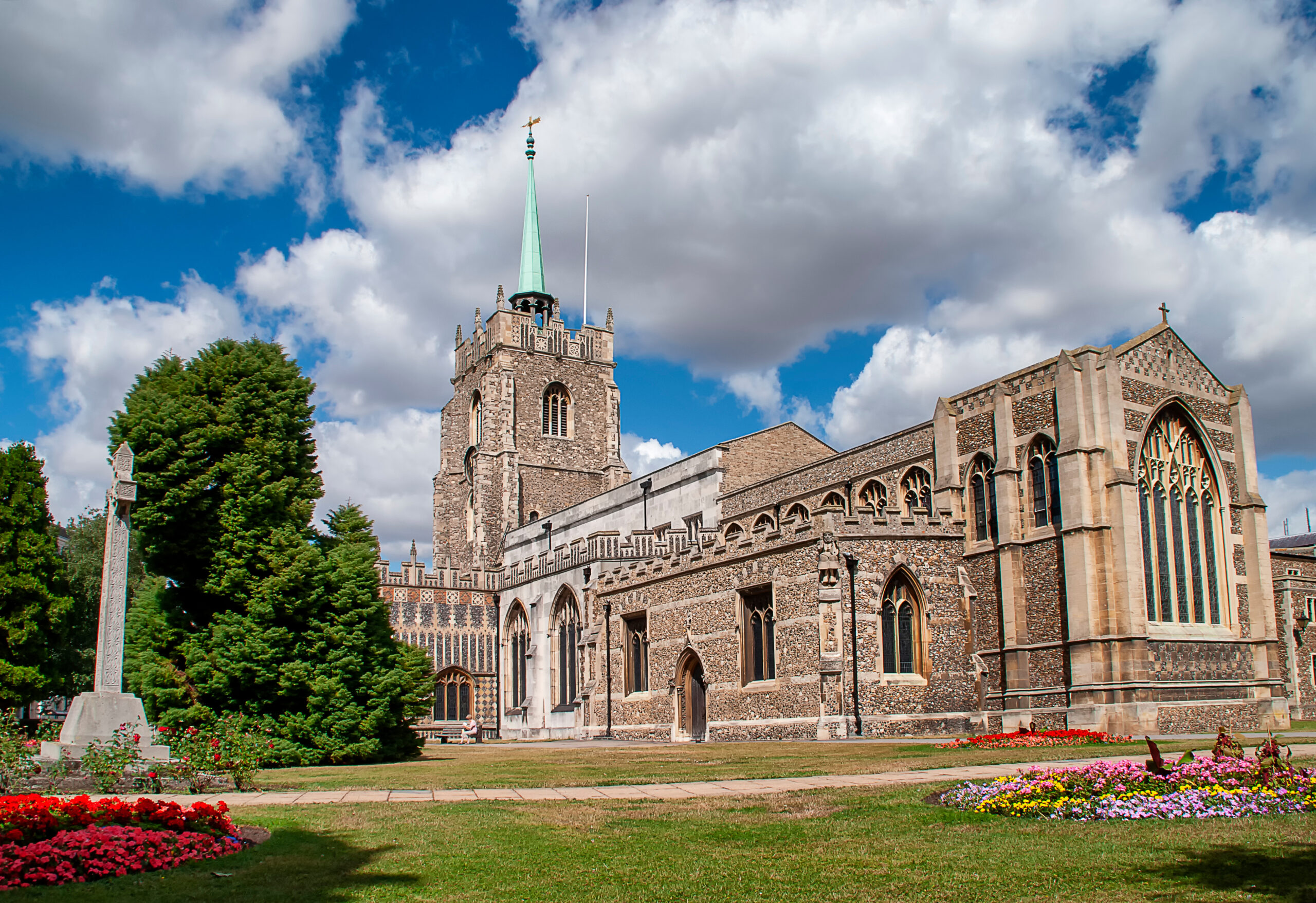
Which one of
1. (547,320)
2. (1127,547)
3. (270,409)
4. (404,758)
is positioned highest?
(547,320)

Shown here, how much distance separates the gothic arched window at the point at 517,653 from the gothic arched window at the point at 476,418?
756 inches

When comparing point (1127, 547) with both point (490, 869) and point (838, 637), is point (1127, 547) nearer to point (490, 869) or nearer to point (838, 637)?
point (838, 637)

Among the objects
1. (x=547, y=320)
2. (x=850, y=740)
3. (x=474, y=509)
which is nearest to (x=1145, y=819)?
→ (x=850, y=740)

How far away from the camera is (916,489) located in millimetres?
31719

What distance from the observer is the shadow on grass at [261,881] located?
23.4ft

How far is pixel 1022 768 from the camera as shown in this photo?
45.5ft

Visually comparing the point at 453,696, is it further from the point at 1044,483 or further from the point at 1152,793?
the point at 1152,793

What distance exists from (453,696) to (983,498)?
97.5ft

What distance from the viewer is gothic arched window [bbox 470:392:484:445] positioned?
2648 inches

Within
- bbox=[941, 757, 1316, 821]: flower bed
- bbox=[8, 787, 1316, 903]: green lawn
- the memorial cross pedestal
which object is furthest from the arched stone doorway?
bbox=[8, 787, 1316, 903]: green lawn

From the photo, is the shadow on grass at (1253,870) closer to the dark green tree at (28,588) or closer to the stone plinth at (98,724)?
the stone plinth at (98,724)

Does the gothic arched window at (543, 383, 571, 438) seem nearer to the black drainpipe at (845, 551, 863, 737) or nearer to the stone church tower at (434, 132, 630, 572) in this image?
the stone church tower at (434, 132, 630, 572)

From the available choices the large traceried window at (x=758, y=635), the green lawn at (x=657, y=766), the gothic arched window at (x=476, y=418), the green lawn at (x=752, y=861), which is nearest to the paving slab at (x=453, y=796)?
the green lawn at (x=657, y=766)

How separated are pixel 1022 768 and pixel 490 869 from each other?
28.2ft
